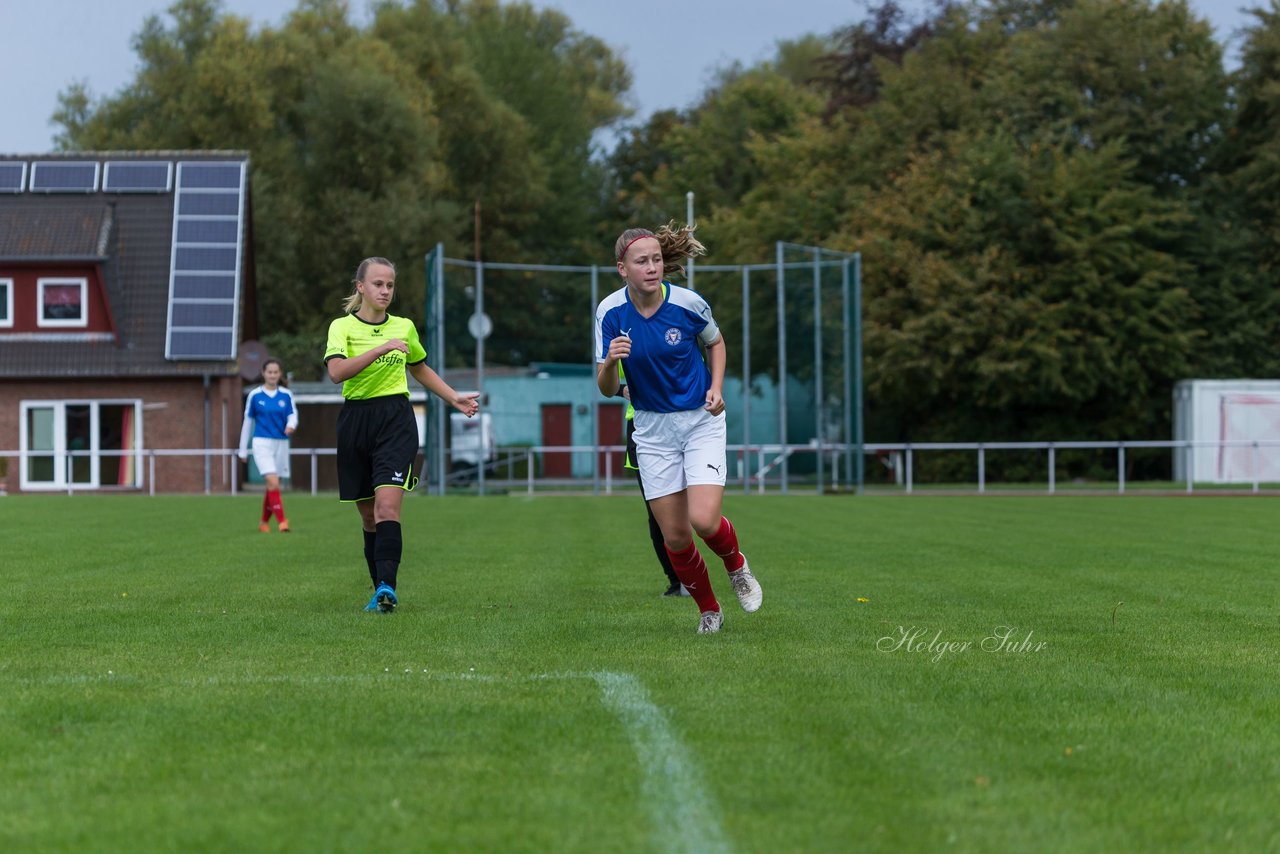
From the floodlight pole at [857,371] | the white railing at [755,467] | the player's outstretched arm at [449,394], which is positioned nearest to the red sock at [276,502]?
the player's outstretched arm at [449,394]

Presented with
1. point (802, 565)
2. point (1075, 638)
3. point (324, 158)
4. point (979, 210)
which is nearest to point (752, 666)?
point (1075, 638)

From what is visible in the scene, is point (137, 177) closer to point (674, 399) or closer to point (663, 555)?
point (663, 555)

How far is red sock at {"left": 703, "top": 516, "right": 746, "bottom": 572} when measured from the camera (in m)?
8.30

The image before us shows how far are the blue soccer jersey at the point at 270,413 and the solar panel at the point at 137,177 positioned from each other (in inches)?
997

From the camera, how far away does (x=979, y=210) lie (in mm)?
40625

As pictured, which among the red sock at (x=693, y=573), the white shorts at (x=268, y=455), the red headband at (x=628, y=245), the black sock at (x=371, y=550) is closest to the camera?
the red headband at (x=628, y=245)

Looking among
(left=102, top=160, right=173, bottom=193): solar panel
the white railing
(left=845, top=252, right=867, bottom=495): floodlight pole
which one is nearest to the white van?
the white railing

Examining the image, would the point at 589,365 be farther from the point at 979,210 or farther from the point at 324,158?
the point at 324,158

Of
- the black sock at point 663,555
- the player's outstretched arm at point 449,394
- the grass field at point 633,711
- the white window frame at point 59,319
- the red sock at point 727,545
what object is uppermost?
the white window frame at point 59,319

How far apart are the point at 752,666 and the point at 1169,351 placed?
35652mm

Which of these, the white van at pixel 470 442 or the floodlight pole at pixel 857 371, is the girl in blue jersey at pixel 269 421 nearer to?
the white van at pixel 470 442

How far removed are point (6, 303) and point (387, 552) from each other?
35043 millimetres

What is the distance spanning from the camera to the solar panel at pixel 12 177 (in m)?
41.9

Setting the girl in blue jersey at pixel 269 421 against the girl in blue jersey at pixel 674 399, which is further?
the girl in blue jersey at pixel 269 421
